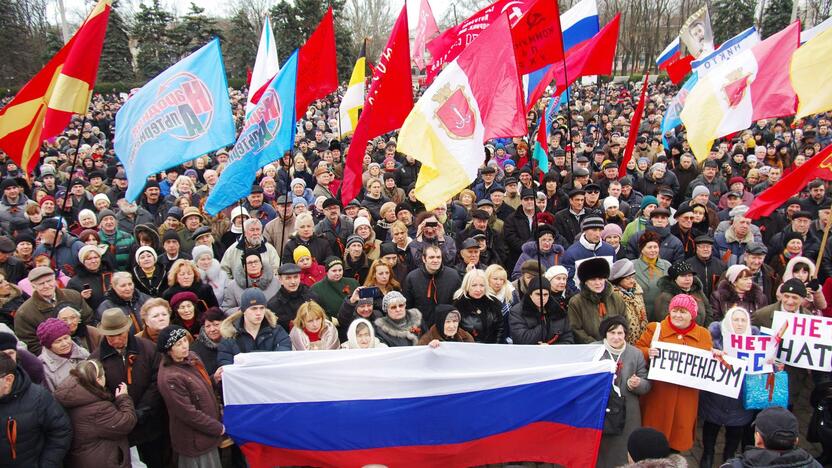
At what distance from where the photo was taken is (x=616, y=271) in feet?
18.9

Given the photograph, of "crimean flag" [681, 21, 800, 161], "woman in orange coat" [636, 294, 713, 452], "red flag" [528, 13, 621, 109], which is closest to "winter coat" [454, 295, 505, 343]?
"woman in orange coat" [636, 294, 713, 452]

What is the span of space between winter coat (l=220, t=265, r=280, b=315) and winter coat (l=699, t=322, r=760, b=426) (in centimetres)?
409

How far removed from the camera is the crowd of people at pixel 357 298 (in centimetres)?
440

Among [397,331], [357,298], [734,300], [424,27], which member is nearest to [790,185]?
[734,300]

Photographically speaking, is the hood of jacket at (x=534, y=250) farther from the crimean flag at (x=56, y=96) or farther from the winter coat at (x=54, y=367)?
the crimean flag at (x=56, y=96)

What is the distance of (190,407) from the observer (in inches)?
174

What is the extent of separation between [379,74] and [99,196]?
5.12 m

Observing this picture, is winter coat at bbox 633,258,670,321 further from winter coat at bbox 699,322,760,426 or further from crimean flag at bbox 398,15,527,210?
crimean flag at bbox 398,15,527,210

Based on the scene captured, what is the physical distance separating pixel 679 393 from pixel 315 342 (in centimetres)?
291

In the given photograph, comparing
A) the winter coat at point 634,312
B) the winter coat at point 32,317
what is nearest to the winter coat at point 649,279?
the winter coat at point 634,312

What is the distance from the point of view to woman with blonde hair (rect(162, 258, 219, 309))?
6.00 m

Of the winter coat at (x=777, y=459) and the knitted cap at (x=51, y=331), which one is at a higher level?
the knitted cap at (x=51, y=331)

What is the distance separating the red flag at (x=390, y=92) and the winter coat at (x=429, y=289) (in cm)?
112

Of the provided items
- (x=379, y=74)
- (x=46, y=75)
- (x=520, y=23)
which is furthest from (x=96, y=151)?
(x=520, y=23)
